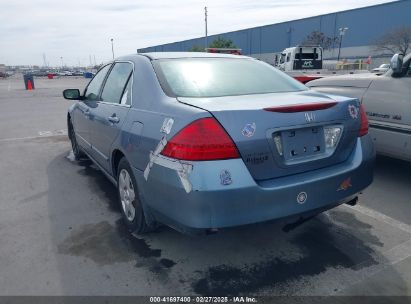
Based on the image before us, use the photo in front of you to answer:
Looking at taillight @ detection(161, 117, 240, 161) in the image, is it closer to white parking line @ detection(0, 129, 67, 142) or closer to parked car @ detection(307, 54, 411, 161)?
parked car @ detection(307, 54, 411, 161)

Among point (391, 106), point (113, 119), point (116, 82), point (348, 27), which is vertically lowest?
point (391, 106)

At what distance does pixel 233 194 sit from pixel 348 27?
2278 inches

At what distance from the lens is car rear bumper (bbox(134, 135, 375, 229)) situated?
223 cm

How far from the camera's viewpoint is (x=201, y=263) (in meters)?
2.82

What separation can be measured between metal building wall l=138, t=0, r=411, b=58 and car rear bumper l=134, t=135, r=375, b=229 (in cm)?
5212

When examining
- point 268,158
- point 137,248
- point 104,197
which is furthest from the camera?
point 104,197

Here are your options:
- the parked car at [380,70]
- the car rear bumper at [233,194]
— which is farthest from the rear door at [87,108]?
the parked car at [380,70]

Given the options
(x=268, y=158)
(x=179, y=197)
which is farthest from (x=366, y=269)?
(x=179, y=197)

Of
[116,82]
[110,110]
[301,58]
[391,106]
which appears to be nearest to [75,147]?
[116,82]

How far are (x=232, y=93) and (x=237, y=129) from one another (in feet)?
2.19

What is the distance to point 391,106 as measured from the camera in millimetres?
4457

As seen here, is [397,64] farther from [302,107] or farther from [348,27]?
[348,27]

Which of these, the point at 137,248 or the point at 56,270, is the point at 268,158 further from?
the point at 56,270

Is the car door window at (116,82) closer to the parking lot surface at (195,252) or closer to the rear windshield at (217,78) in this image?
the rear windshield at (217,78)
